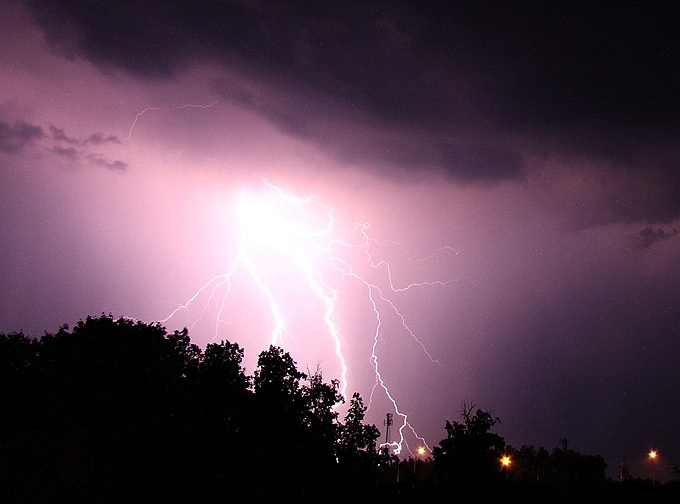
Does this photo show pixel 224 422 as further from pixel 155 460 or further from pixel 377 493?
pixel 377 493

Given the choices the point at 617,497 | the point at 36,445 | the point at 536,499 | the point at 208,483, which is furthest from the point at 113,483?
the point at 617,497

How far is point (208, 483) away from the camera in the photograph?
1620cm

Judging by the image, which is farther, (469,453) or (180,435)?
(469,453)

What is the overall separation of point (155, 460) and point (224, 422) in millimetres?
2400

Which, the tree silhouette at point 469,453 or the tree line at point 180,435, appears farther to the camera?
the tree silhouette at point 469,453

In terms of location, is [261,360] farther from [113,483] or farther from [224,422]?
[113,483]

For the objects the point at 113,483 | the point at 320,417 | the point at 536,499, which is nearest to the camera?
the point at 113,483

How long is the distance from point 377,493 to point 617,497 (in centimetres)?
1972

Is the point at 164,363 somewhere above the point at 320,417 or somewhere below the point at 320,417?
above

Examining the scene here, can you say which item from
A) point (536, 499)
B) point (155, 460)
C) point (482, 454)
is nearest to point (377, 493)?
point (155, 460)

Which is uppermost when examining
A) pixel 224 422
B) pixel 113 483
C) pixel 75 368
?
pixel 75 368

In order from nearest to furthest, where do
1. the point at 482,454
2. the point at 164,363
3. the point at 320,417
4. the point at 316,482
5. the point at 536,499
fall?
the point at 316,482 < the point at 320,417 < the point at 164,363 < the point at 482,454 < the point at 536,499

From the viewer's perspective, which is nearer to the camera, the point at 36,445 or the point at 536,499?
the point at 36,445

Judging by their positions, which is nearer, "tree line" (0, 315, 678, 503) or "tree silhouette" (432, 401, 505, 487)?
"tree line" (0, 315, 678, 503)
